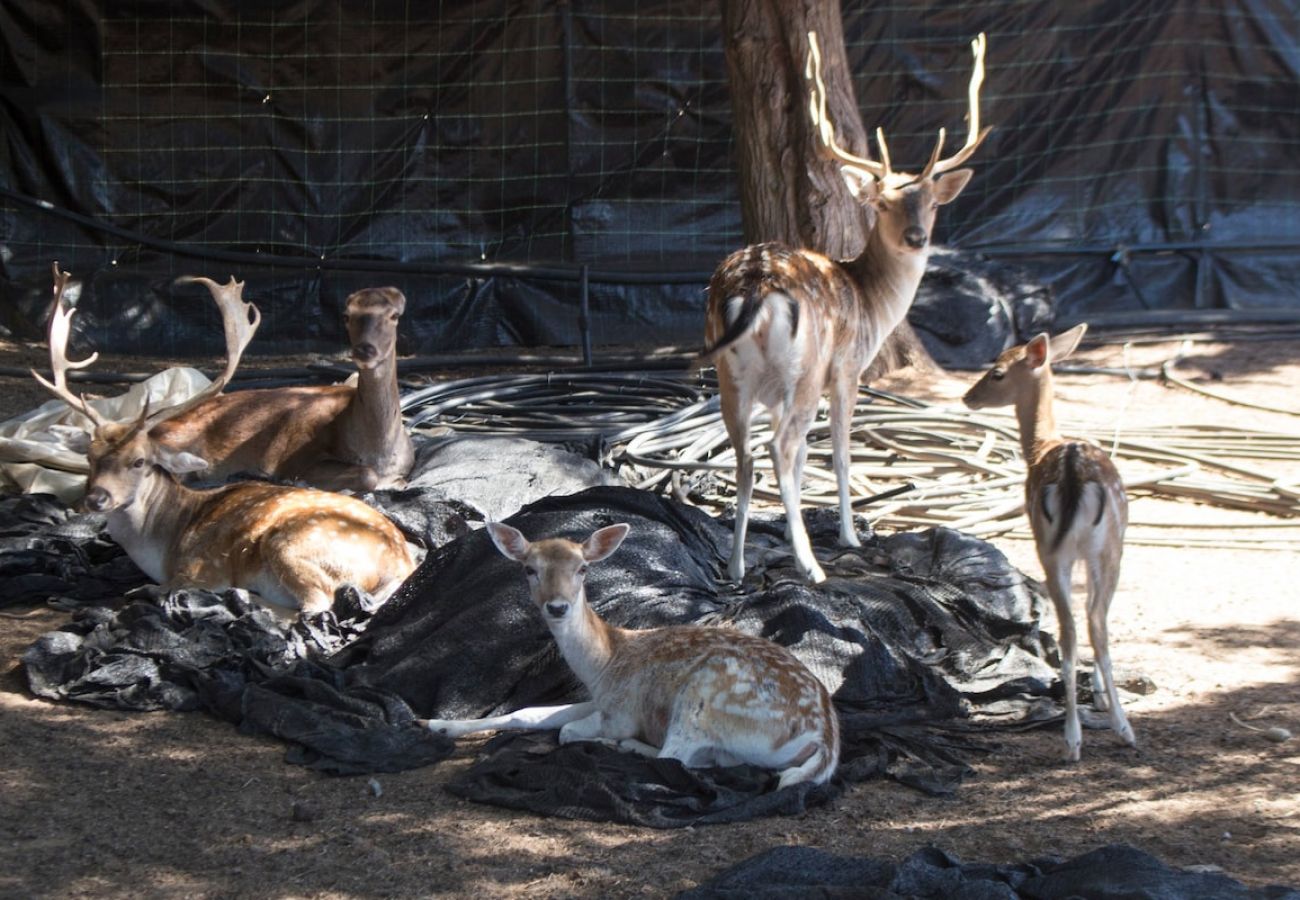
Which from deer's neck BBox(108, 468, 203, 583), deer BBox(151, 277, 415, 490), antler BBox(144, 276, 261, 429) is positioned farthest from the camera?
deer BBox(151, 277, 415, 490)

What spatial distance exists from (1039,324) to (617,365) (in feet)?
10.4

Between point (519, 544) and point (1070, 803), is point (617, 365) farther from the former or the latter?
point (1070, 803)

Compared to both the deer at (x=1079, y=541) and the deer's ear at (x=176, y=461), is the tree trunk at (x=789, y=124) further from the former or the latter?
the deer at (x=1079, y=541)

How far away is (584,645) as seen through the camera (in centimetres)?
473

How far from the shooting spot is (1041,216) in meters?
12.5

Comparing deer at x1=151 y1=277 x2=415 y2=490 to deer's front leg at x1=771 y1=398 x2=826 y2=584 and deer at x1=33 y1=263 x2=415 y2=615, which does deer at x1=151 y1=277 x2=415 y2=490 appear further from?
deer's front leg at x1=771 y1=398 x2=826 y2=584

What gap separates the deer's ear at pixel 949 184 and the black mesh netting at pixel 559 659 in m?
1.91

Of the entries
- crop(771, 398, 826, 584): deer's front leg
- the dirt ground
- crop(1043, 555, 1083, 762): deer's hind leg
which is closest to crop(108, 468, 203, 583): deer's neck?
the dirt ground

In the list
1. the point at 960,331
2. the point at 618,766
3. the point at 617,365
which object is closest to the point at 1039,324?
the point at 960,331

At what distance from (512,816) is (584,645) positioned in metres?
0.63

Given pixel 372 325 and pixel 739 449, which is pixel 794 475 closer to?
pixel 739 449

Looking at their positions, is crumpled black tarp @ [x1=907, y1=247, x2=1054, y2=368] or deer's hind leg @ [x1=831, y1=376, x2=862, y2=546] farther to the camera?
crumpled black tarp @ [x1=907, y1=247, x2=1054, y2=368]

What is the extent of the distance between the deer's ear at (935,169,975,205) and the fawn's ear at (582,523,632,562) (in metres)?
3.28

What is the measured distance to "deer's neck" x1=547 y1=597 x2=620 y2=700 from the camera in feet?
15.4
